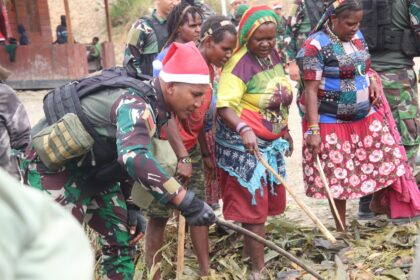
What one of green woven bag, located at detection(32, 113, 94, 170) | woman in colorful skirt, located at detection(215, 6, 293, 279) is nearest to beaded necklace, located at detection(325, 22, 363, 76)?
woman in colorful skirt, located at detection(215, 6, 293, 279)

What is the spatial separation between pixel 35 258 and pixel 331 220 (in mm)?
5241

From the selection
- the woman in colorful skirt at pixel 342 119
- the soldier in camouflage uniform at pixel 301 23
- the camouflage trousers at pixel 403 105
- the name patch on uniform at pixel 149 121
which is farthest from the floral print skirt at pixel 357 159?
the name patch on uniform at pixel 149 121

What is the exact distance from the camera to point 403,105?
236 inches

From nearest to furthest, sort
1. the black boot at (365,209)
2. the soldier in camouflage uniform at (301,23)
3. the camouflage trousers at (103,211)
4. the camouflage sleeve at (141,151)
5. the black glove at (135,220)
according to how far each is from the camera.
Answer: the camouflage sleeve at (141,151)
the camouflage trousers at (103,211)
the black glove at (135,220)
the black boot at (365,209)
the soldier in camouflage uniform at (301,23)

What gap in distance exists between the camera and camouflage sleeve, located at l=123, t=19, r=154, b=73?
20.4 ft

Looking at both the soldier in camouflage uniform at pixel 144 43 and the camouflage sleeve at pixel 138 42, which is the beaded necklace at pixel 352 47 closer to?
the soldier in camouflage uniform at pixel 144 43

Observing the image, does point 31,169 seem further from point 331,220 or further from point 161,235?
point 331,220

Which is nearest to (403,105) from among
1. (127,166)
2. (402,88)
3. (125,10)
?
(402,88)

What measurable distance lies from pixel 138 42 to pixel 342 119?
190cm

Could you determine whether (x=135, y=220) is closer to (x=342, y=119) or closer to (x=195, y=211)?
(x=195, y=211)

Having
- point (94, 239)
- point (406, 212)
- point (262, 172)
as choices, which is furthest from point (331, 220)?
point (94, 239)

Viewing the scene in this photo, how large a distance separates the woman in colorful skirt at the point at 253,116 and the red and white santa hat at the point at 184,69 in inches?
40.1

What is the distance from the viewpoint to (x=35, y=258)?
1.23m

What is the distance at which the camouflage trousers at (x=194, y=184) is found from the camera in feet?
15.4
